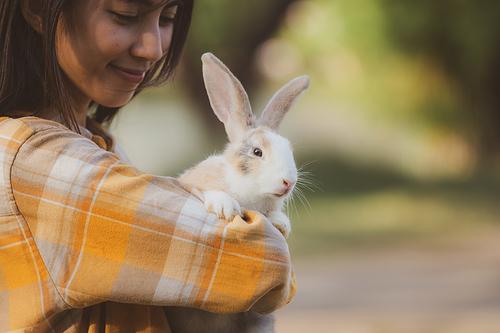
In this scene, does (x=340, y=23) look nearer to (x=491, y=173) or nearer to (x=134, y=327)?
(x=491, y=173)

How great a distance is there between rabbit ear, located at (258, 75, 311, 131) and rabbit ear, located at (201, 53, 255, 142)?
49 millimetres

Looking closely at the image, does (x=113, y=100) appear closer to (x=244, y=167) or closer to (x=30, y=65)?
(x=30, y=65)

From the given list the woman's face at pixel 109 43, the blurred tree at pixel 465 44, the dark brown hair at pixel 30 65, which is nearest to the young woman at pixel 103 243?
the dark brown hair at pixel 30 65

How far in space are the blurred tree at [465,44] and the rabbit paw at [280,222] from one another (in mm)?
5623

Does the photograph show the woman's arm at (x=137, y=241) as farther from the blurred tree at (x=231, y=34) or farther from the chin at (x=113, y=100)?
the blurred tree at (x=231, y=34)

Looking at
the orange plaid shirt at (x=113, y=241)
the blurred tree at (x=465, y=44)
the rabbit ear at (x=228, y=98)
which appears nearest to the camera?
the orange plaid shirt at (x=113, y=241)

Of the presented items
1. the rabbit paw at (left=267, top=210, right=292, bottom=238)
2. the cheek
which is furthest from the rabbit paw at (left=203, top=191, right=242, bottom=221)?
the cheek

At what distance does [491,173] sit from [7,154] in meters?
7.17

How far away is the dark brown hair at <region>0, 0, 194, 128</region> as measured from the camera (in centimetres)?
112

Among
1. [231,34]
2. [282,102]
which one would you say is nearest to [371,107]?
[231,34]

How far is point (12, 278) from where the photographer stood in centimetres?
104

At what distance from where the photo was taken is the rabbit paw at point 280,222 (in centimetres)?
131

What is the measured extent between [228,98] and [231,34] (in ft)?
14.7

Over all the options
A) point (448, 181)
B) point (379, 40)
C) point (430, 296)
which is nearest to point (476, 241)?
point (448, 181)
